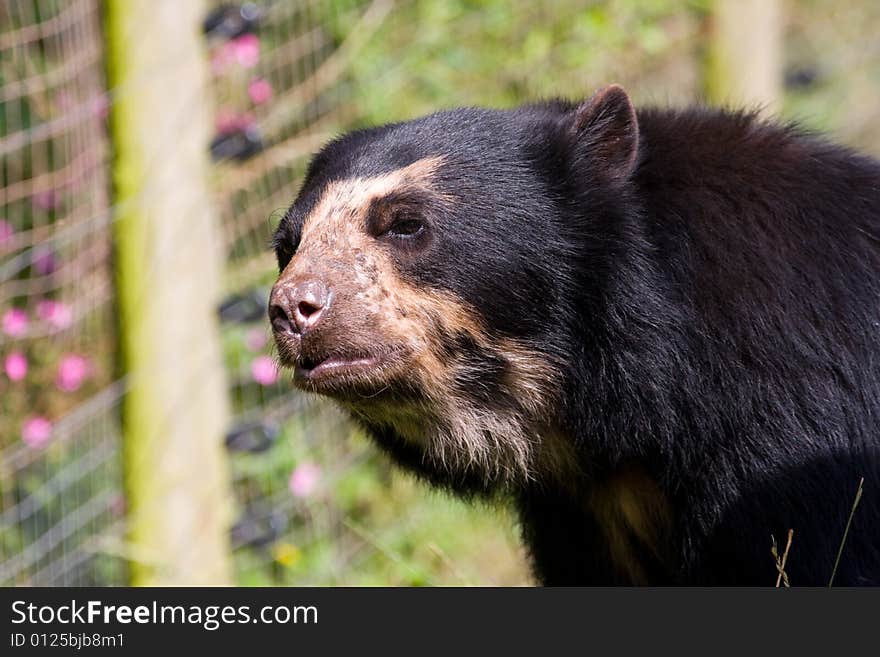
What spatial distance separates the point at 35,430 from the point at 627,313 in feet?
10.1

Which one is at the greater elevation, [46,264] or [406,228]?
[46,264]

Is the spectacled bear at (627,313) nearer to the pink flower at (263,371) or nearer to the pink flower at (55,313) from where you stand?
the pink flower at (55,313)

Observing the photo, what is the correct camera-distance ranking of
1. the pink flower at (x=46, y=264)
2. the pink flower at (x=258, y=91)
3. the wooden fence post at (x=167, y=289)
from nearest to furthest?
the wooden fence post at (x=167, y=289) < the pink flower at (x=46, y=264) < the pink flower at (x=258, y=91)

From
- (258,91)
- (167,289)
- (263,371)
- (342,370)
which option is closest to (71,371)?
(167,289)

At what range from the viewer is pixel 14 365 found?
19.0 ft

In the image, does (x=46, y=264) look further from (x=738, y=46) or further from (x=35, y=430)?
(x=738, y=46)

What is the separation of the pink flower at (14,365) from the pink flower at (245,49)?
1.59m

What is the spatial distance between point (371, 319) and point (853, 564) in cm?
144

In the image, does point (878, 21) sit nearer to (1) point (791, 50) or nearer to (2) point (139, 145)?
(1) point (791, 50)

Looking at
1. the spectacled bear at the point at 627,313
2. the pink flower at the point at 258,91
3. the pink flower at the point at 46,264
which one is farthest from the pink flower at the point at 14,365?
the spectacled bear at the point at 627,313

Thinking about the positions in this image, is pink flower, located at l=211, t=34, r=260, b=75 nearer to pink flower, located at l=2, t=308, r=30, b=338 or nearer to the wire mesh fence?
the wire mesh fence

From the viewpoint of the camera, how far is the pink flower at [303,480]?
21.8 feet

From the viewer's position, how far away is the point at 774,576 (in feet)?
12.2
